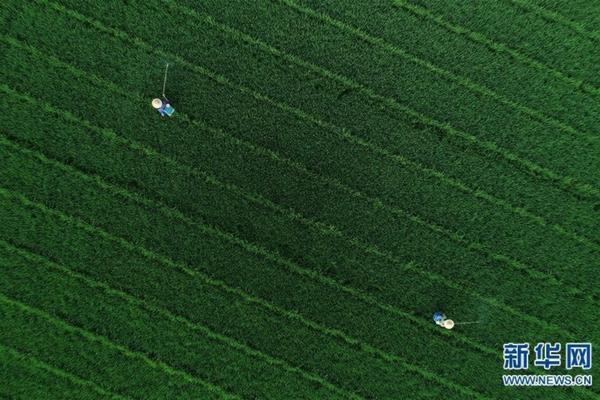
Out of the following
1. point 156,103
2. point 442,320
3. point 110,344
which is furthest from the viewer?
point 442,320

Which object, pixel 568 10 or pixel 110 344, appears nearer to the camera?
pixel 110 344

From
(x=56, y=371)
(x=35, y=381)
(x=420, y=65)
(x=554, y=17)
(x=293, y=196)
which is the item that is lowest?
(x=35, y=381)

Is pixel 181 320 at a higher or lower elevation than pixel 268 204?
lower

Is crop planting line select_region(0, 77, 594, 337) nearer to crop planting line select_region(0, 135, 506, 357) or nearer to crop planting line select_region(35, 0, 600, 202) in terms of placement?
crop planting line select_region(0, 135, 506, 357)

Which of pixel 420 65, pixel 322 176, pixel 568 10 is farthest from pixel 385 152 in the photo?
pixel 568 10

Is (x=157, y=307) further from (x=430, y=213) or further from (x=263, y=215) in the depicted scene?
(x=430, y=213)

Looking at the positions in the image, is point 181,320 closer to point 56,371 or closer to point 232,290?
point 232,290

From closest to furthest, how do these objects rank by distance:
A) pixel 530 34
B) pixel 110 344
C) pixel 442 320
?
pixel 110 344
pixel 442 320
pixel 530 34

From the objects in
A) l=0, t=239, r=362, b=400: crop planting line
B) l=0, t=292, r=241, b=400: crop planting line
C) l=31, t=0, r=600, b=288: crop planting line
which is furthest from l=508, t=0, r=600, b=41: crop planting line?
l=0, t=292, r=241, b=400: crop planting line
